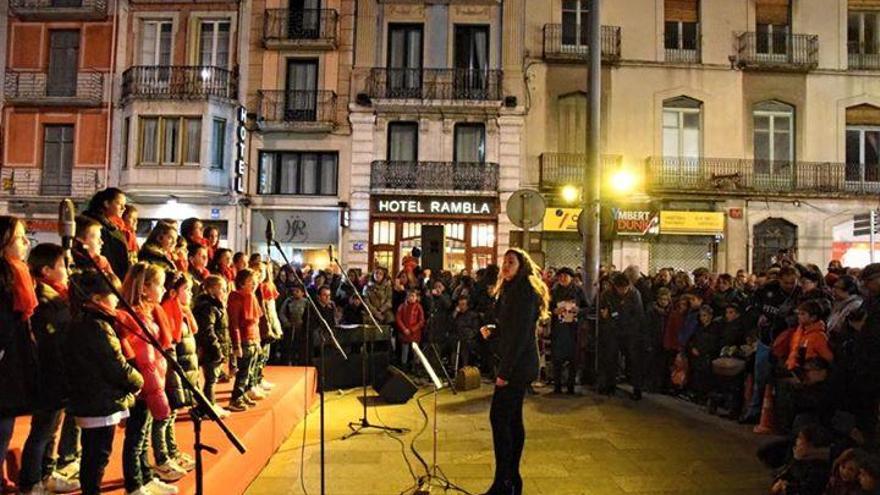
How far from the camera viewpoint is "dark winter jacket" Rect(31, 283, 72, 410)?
4.05m

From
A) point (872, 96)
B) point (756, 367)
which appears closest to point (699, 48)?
point (872, 96)

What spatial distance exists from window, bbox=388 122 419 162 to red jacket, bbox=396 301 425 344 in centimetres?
1070

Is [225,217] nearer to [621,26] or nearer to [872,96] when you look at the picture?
[621,26]

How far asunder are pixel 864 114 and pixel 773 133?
325 centimetres

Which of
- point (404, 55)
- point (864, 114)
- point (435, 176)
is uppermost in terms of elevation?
point (404, 55)

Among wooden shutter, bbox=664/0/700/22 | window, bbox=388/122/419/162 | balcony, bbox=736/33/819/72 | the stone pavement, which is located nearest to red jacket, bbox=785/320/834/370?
the stone pavement

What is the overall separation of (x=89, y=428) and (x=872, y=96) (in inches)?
998

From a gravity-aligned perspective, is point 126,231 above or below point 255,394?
above

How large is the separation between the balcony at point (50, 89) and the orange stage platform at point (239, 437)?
17818 millimetres

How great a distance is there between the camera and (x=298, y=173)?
21859mm

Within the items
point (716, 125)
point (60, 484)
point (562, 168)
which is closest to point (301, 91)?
point (562, 168)

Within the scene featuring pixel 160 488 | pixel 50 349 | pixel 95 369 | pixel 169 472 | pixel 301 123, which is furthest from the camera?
pixel 301 123

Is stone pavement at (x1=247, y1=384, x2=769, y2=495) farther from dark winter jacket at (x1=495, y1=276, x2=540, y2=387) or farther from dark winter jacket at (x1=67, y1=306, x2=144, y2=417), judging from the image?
dark winter jacket at (x1=67, y1=306, x2=144, y2=417)

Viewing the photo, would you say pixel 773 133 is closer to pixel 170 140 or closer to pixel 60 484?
pixel 170 140
